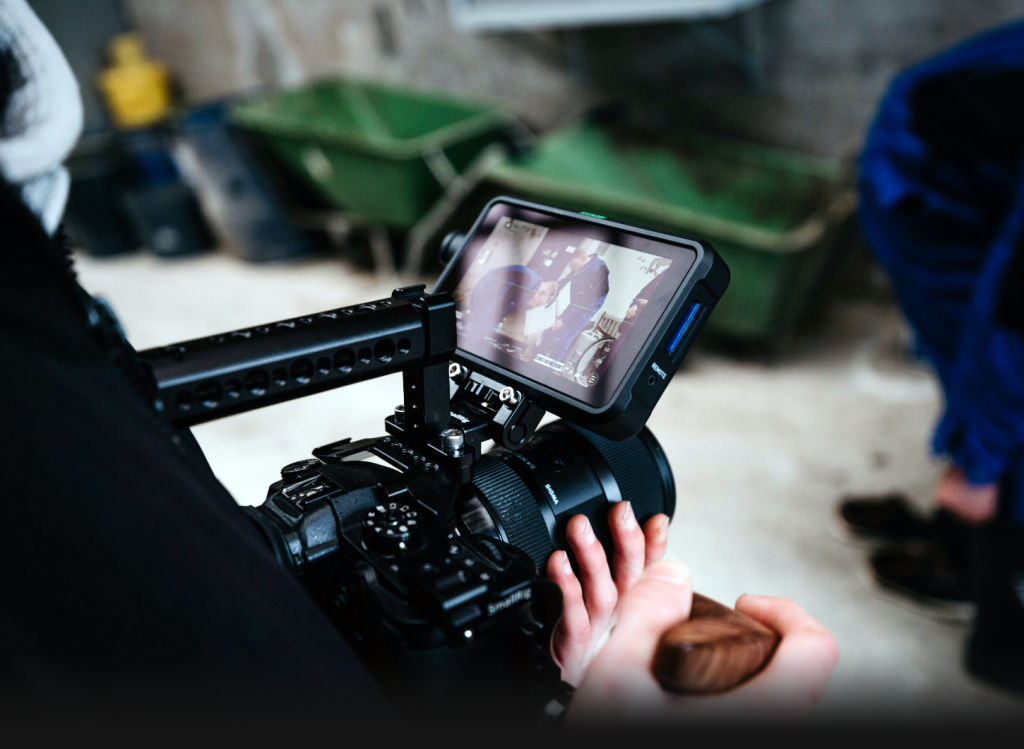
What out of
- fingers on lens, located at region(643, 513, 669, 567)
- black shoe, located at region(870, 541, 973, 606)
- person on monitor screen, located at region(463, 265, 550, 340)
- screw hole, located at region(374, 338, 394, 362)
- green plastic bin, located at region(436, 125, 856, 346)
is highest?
screw hole, located at region(374, 338, 394, 362)

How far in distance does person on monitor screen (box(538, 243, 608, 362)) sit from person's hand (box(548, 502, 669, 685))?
14 cm

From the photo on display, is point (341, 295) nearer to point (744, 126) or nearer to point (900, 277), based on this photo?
point (744, 126)

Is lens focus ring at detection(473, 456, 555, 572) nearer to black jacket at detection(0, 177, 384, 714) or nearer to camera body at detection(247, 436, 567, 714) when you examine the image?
camera body at detection(247, 436, 567, 714)

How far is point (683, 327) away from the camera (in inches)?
23.6

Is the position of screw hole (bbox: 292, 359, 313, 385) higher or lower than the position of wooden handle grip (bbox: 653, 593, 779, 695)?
higher

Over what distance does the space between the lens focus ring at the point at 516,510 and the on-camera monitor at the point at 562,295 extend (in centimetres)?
9

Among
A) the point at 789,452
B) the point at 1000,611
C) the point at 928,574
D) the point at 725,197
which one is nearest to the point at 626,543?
the point at 1000,611

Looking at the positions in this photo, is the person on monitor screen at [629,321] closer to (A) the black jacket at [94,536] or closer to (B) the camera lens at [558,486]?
(B) the camera lens at [558,486]

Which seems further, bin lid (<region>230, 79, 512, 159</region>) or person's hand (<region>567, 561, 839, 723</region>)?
bin lid (<region>230, 79, 512, 159</region>)

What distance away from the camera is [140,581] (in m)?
0.33

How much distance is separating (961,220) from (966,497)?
50 cm

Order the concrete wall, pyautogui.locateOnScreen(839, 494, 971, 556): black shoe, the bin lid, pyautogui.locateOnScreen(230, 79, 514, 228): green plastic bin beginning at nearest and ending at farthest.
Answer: pyautogui.locateOnScreen(839, 494, 971, 556): black shoe, the concrete wall, pyautogui.locateOnScreen(230, 79, 514, 228): green plastic bin, the bin lid

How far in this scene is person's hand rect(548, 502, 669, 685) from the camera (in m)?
0.60

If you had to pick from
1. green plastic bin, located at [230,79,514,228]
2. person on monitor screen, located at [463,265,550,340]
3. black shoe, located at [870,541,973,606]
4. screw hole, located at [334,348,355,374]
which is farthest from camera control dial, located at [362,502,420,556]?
green plastic bin, located at [230,79,514,228]
